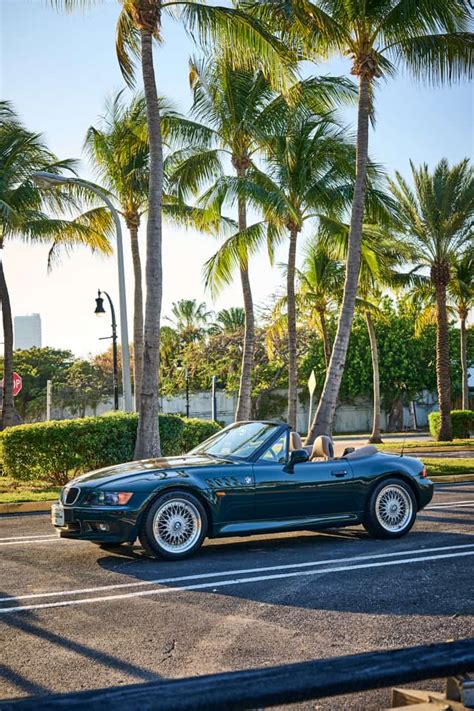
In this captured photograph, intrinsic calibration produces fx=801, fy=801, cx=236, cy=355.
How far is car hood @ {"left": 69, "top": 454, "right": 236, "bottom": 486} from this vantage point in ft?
26.5

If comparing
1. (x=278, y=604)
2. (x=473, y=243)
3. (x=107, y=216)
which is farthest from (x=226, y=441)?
(x=473, y=243)

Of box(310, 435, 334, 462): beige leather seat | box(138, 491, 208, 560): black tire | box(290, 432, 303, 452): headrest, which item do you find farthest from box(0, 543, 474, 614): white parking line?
box(290, 432, 303, 452): headrest

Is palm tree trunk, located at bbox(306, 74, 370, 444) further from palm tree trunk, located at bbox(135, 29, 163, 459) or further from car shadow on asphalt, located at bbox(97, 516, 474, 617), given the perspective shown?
car shadow on asphalt, located at bbox(97, 516, 474, 617)

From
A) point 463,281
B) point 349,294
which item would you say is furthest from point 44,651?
point 463,281

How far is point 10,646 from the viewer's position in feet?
16.7

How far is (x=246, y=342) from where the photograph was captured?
2194 cm

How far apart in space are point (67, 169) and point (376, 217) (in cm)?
1052

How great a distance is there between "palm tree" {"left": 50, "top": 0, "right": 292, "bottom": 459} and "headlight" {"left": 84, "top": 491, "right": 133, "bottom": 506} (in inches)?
260

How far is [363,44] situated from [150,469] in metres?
13.6

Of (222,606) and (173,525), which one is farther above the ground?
(173,525)

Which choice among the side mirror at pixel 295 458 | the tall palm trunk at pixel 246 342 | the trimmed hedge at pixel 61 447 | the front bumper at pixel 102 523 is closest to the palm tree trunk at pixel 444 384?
the tall palm trunk at pixel 246 342

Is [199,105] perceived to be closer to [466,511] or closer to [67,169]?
[67,169]

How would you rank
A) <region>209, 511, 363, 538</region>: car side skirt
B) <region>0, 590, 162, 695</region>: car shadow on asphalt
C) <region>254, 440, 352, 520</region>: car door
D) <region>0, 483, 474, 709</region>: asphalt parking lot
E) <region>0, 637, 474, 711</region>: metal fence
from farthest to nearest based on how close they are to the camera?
<region>254, 440, 352, 520</region>: car door, <region>209, 511, 363, 538</region>: car side skirt, <region>0, 483, 474, 709</region>: asphalt parking lot, <region>0, 590, 162, 695</region>: car shadow on asphalt, <region>0, 637, 474, 711</region>: metal fence

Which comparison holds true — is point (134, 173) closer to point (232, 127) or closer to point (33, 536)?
point (232, 127)
